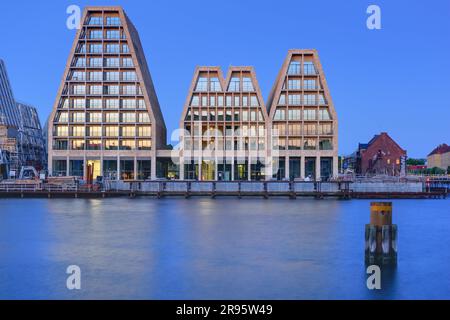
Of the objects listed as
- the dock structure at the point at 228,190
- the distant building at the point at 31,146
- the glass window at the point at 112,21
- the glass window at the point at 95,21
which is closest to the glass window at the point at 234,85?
the glass window at the point at 112,21

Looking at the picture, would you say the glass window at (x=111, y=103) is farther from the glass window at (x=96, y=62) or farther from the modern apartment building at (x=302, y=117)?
the modern apartment building at (x=302, y=117)

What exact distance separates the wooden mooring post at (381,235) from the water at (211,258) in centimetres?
81

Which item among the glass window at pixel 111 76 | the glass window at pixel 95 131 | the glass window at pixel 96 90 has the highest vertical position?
the glass window at pixel 111 76

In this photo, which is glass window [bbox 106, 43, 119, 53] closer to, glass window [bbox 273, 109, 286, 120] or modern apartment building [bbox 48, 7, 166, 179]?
modern apartment building [bbox 48, 7, 166, 179]

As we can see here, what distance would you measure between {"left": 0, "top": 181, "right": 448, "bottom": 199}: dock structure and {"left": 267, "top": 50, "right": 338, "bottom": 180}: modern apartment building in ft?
86.5

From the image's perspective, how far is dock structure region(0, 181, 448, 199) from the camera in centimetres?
8521

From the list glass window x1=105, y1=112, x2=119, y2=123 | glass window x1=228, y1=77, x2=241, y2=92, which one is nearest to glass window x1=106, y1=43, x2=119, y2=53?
glass window x1=105, y1=112, x2=119, y2=123

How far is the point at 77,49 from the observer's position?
387ft

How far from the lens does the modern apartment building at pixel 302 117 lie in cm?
11894

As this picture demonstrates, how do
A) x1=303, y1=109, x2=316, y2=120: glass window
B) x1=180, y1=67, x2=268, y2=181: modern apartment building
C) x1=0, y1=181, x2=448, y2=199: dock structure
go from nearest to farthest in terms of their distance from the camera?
x1=0, y1=181, x2=448, y2=199: dock structure < x1=180, y1=67, x2=268, y2=181: modern apartment building < x1=303, y1=109, x2=316, y2=120: glass window

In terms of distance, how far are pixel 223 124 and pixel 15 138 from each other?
5809cm
